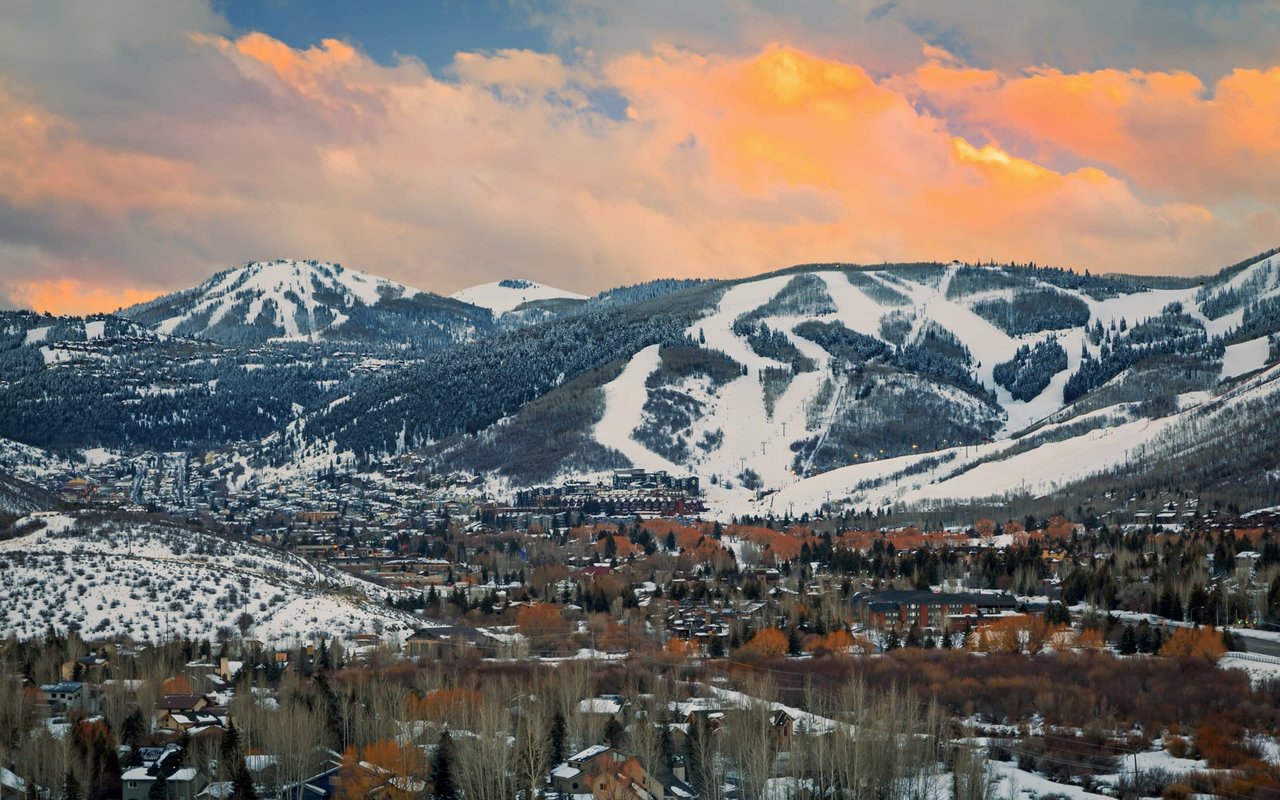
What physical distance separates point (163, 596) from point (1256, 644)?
76.4 m

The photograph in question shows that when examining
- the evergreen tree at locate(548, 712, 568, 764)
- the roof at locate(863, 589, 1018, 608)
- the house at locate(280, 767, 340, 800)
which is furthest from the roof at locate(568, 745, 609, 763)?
the roof at locate(863, 589, 1018, 608)

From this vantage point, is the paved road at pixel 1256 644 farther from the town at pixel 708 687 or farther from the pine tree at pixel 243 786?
the pine tree at pixel 243 786

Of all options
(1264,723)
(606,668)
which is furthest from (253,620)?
(1264,723)

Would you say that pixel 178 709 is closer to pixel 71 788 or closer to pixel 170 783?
pixel 170 783

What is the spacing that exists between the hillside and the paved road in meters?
57.1

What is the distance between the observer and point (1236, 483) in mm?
191250

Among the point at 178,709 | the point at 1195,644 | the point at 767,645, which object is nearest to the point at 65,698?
the point at 178,709

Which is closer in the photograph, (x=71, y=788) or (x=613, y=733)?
(x=71, y=788)

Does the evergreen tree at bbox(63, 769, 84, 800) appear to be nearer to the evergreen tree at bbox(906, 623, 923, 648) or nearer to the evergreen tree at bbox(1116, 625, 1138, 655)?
the evergreen tree at bbox(906, 623, 923, 648)

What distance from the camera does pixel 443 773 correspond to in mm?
75812

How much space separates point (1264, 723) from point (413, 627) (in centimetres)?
6155

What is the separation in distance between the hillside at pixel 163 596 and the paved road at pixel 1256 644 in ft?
187

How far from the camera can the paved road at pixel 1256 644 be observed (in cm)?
10319

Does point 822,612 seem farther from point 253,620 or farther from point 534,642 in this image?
point 253,620
